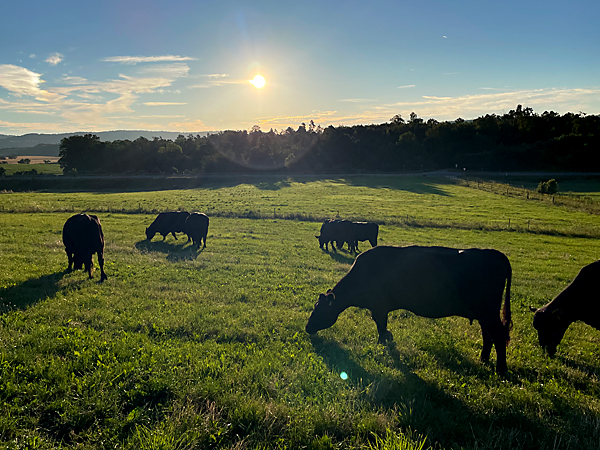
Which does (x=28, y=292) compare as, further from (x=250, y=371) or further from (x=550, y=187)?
(x=550, y=187)

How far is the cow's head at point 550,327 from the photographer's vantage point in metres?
7.54

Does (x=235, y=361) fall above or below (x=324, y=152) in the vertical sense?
below

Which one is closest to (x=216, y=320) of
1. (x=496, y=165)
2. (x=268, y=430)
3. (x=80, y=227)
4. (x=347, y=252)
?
(x=268, y=430)

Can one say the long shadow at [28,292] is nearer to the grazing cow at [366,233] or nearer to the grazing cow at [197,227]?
the grazing cow at [197,227]

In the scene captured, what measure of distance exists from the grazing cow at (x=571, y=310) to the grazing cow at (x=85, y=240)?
43.6ft

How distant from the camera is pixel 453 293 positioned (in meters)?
7.27

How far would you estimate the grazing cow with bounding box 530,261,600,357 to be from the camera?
24.2 ft

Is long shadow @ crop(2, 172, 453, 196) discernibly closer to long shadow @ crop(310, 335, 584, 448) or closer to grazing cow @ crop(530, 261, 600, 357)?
grazing cow @ crop(530, 261, 600, 357)

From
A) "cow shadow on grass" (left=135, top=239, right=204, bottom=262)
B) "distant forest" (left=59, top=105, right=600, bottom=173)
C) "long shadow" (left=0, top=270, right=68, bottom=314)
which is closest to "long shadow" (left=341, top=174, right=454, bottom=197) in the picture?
"distant forest" (left=59, top=105, right=600, bottom=173)

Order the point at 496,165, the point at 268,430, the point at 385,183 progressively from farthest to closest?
the point at 496,165, the point at 385,183, the point at 268,430

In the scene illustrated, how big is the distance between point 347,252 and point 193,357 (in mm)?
16626

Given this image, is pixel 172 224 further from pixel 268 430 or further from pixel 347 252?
pixel 268 430

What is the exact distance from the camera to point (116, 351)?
6629 millimetres

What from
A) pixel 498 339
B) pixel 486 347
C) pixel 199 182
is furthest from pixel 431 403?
pixel 199 182
